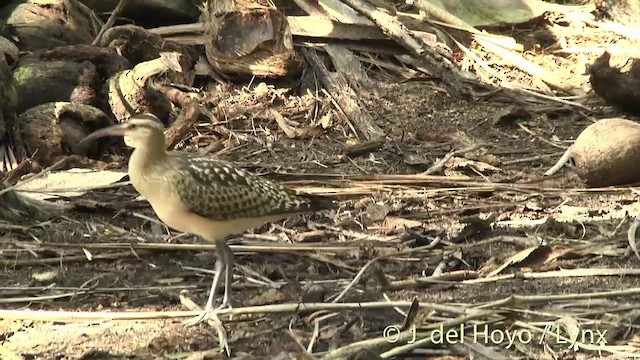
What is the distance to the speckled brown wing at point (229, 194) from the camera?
4.69m

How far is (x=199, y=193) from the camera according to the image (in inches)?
184

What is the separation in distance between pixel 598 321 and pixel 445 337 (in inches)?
29.6

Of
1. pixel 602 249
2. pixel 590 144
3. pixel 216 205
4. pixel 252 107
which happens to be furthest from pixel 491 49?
pixel 216 205

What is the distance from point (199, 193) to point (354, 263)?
1144mm

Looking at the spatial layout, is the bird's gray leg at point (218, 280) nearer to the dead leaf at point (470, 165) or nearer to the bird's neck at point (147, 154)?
the bird's neck at point (147, 154)

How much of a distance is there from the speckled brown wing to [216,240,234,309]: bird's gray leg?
0.51 ft

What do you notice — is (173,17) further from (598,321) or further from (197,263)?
(598,321)

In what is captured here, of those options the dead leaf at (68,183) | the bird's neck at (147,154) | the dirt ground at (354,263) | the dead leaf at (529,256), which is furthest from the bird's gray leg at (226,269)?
the dead leaf at (68,183)

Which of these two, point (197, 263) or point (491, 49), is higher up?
point (197, 263)

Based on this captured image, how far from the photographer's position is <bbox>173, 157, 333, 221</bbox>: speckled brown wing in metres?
4.69

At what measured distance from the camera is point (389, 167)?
7602 millimetres

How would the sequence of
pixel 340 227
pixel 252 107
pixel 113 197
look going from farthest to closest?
pixel 252 107 < pixel 113 197 < pixel 340 227

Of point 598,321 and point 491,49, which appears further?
point 491,49

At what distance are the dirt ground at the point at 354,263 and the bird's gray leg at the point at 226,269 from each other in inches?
5.1
